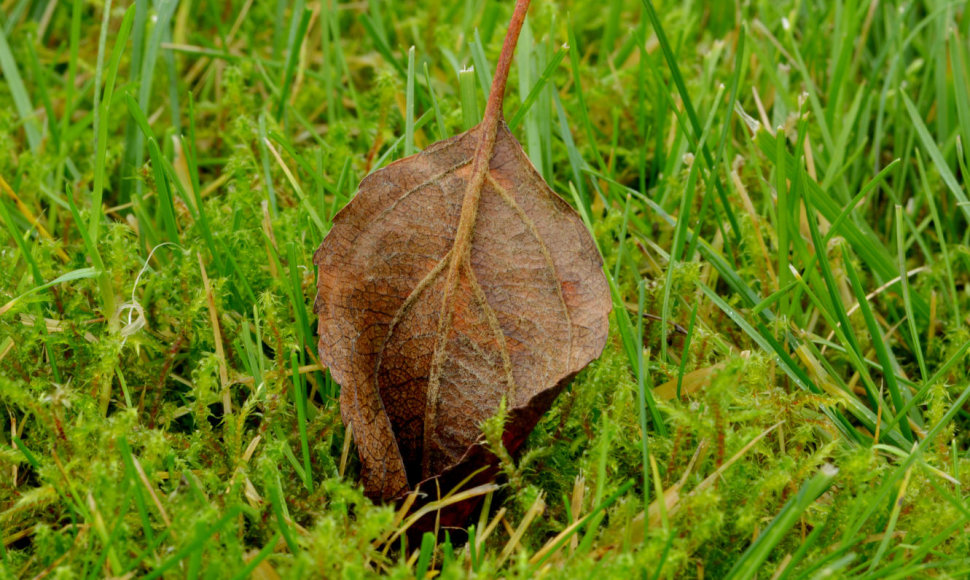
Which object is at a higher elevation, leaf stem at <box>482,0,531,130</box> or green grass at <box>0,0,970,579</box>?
leaf stem at <box>482,0,531,130</box>

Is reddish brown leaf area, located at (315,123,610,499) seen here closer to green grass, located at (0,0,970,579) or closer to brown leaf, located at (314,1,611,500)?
brown leaf, located at (314,1,611,500)

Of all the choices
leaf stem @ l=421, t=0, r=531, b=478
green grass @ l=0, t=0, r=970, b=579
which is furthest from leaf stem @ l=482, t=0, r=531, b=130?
green grass @ l=0, t=0, r=970, b=579

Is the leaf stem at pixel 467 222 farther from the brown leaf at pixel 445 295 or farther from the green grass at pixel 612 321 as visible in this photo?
the green grass at pixel 612 321

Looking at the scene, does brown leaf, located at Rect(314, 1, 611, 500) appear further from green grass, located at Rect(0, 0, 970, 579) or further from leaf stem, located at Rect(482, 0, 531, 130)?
green grass, located at Rect(0, 0, 970, 579)

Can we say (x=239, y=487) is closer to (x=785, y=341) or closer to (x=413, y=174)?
(x=413, y=174)

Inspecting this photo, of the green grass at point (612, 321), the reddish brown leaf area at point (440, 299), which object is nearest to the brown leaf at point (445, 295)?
the reddish brown leaf area at point (440, 299)

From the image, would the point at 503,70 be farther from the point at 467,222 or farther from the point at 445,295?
the point at 445,295
